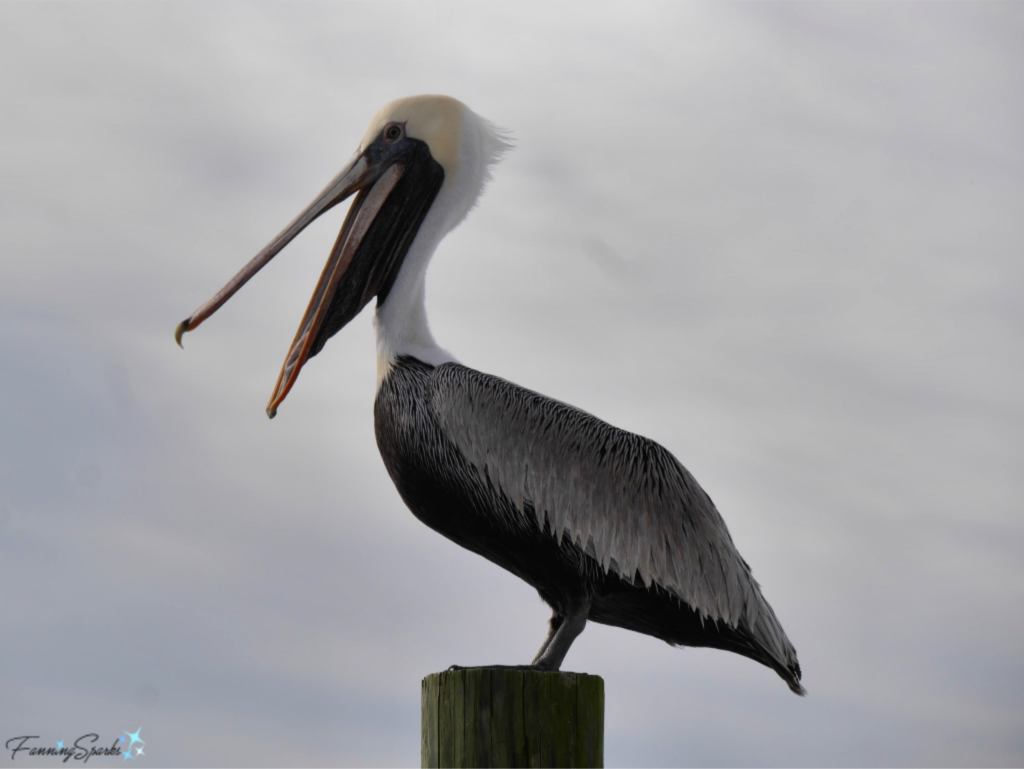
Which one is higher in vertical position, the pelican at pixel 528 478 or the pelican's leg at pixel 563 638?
the pelican at pixel 528 478

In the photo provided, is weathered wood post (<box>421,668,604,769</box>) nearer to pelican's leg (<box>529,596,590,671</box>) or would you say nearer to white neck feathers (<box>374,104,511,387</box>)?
pelican's leg (<box>529,596,590,671</box>)

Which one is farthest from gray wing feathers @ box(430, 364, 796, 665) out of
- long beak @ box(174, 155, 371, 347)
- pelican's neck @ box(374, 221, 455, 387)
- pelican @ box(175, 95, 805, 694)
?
long beak @ box(174, 155, 371, 347)

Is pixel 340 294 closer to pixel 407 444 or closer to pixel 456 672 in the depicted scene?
pixel 407 444

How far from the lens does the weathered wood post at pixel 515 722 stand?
3271mm

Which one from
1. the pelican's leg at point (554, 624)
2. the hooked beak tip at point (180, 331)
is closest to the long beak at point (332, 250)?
the hooked beak tip at point (180, 331)

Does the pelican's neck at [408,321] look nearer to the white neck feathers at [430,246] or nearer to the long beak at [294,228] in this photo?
the white neck feathers at [430,246]

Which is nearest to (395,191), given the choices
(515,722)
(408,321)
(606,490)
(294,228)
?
(294,228)

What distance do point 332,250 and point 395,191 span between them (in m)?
0.43

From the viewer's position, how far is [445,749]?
336 cm

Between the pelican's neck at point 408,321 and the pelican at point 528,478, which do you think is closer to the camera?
the pelican at point 528,478

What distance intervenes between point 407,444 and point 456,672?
135cm

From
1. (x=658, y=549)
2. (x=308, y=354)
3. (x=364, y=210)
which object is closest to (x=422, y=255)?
(x=364, y=210)

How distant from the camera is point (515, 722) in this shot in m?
3.29

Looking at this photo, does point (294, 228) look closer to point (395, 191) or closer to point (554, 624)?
point (395, 191)
